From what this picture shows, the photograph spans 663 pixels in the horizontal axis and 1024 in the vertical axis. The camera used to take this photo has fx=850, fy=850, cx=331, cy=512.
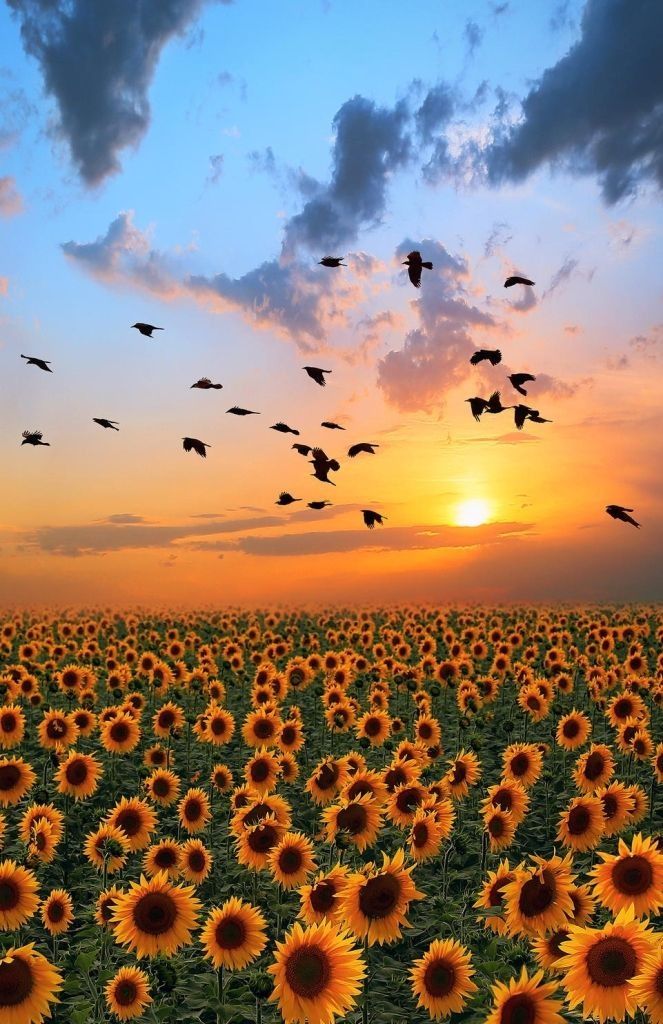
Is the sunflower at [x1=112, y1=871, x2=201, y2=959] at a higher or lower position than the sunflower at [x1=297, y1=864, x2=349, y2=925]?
lower

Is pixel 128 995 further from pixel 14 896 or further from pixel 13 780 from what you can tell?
pixel 13 780

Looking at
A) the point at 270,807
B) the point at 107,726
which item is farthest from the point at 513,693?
the point at 270,807

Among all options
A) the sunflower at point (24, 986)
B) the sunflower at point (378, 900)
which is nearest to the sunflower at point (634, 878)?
the sunflower at point (378, 900)

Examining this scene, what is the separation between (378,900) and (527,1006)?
198 cm

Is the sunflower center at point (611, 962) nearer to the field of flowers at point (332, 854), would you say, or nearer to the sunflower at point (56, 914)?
the field of flowers at point (332, 854)

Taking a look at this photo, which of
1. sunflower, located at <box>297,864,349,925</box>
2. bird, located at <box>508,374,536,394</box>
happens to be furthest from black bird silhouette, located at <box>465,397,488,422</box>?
sunflower, located at <box>297,864,349,925</box>

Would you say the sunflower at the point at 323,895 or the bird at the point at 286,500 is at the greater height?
A: the bird at the point at 286,500

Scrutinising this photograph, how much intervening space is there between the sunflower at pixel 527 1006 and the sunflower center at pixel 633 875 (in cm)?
186

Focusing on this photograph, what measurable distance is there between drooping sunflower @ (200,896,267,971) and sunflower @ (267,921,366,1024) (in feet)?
6.59

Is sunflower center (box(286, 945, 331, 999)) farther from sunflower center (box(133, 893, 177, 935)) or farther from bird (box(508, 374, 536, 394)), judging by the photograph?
bird (box(508, 374, 536, 394))

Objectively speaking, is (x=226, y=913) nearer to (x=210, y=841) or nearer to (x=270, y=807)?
(x=270, y=807)

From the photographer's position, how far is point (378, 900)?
26.2 ft

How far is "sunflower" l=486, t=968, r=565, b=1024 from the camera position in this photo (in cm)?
624

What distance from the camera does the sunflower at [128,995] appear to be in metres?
8.67
